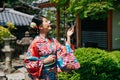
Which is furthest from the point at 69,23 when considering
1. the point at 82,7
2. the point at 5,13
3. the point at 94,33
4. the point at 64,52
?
the point at 64,52

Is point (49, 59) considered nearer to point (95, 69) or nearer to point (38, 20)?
point (38, 20)

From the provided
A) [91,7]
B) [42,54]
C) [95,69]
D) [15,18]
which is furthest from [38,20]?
[15,18]

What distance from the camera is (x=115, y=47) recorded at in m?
13.3

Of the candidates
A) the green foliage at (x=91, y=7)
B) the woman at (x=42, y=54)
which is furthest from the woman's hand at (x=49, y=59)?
the green foliage at (x=91, y=7)

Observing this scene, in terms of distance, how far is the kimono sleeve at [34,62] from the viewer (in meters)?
4.32

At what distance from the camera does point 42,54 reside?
14.2 feet

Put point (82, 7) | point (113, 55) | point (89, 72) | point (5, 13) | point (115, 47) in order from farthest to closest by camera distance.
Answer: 1. point (5, 13)
2. point (115, 47)
3. point (82, 7)
4. point (113, 55)
5. point (89, 72)

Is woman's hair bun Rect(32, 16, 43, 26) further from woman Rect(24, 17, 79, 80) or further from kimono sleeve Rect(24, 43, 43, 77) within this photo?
kimono sleeve Rect(24, 43, 43, 77)

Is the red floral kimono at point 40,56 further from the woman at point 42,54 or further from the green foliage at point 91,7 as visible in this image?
the green foliage at point 91,7

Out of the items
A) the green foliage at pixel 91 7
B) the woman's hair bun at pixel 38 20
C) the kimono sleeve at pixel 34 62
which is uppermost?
the woman's hair bun at pixel 38 20

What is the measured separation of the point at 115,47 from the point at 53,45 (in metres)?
9.25

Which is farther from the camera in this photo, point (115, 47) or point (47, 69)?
point (115, 47)

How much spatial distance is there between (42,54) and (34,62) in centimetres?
16

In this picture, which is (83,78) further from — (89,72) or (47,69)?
(47,69)
